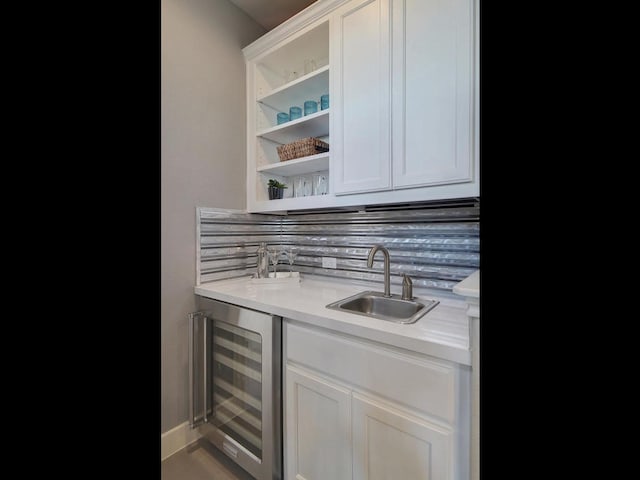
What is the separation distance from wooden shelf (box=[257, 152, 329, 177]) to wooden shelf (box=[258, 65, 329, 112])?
419 millimetres

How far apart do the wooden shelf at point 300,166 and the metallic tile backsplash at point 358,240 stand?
27cm

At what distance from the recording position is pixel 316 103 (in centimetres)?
171

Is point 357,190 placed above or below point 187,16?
below

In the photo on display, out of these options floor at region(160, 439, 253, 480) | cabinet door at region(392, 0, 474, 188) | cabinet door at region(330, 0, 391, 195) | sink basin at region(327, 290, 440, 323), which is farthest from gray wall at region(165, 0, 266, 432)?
cabinet door at region(392, 0, 474, 188)

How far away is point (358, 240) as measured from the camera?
171cm

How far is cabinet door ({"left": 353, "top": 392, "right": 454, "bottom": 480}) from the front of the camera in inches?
33.4

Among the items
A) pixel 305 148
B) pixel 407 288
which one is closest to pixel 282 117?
pixel 305 148

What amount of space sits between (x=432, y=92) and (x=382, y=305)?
943mm

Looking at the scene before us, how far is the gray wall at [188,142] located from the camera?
5.02 ft
